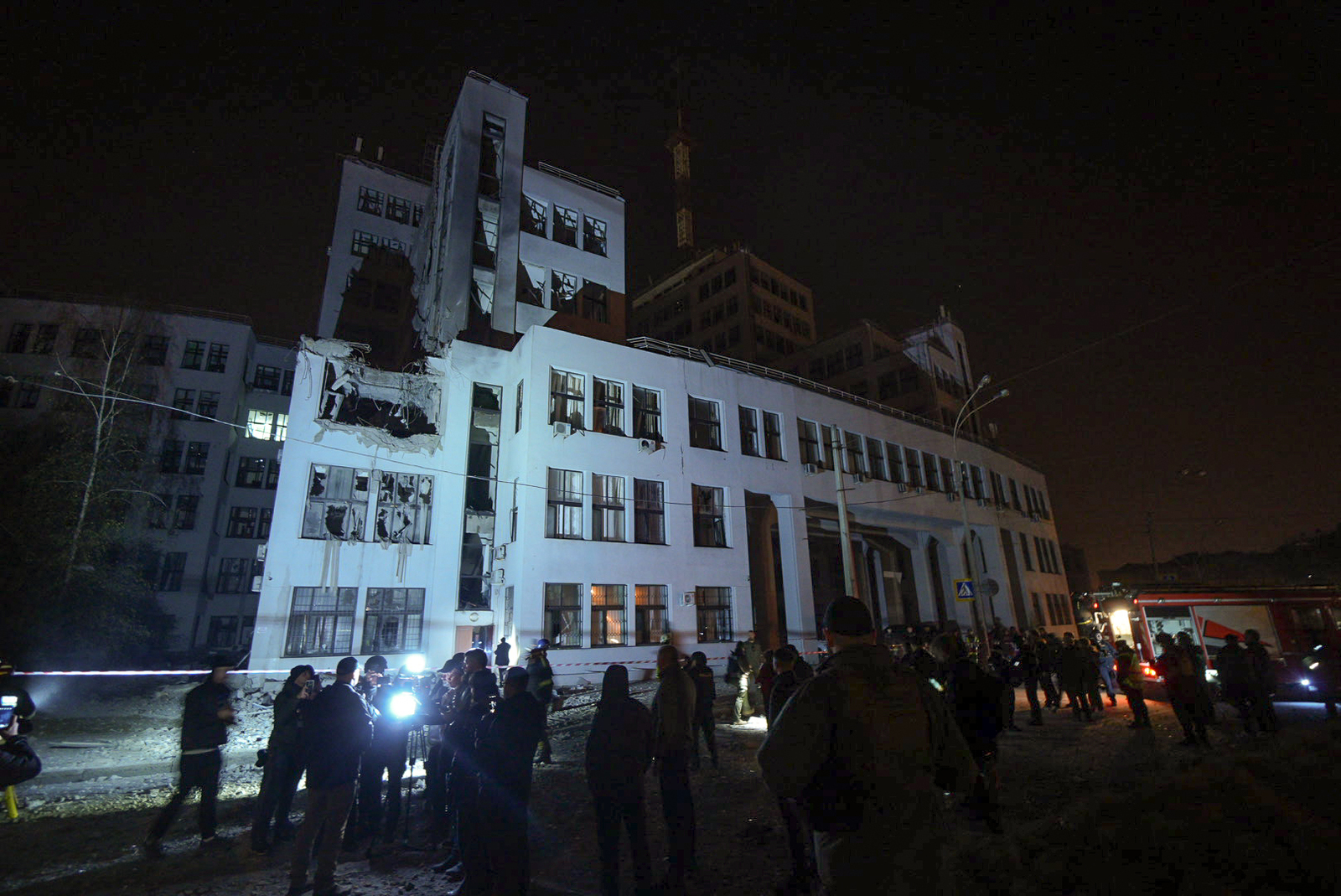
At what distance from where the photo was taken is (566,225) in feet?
97.2

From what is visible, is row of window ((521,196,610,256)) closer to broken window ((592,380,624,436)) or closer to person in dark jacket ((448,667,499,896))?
broken window ((592,380,624,436))

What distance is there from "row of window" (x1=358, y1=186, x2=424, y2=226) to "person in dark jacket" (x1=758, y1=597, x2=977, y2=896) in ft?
126

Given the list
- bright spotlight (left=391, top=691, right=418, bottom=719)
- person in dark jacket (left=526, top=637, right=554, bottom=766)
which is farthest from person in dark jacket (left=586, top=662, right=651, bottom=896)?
person in dark jacket (left=526, top=637, right=554, bottom=766)

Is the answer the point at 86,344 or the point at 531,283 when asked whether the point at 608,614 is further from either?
the point at 86,344

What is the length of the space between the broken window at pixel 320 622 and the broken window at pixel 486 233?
14.7 meters

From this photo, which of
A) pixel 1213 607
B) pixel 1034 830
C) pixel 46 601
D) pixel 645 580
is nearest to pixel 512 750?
pixel 1034 830

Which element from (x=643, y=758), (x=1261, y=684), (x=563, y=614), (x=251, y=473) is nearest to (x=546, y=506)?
(x=563, y=614)

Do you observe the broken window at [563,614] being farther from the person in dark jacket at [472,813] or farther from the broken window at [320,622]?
the person in dark jacket at [472,813]

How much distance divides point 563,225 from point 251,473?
73.6 ft

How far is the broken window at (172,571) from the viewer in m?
29.3

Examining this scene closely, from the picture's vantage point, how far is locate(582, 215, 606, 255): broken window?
98.1 ft

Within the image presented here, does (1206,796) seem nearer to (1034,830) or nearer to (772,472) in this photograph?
(1034,830)

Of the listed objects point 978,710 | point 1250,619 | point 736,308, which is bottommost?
point 978,710

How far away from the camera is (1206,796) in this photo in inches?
226
